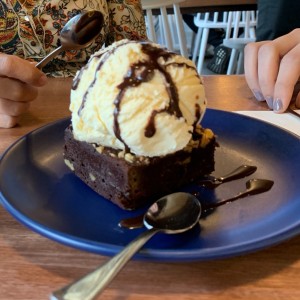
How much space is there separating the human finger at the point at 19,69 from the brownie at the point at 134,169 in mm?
243

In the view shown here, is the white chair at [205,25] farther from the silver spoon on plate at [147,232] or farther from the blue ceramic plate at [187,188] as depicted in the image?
the silver spoon on plate at [147,232]

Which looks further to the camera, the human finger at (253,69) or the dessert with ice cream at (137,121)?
the human finger at (253,69)

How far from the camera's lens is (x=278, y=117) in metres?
0.96

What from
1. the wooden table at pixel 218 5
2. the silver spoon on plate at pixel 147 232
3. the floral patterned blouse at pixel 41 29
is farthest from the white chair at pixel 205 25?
the silver spoon on plate at pixel 147 232

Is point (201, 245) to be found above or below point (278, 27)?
above

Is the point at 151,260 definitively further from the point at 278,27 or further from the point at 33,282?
the point at 278,27

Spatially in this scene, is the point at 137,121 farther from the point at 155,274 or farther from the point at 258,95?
the point at 258,95

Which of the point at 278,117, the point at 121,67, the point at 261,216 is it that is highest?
the point at 121,67

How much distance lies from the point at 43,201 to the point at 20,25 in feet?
2.68

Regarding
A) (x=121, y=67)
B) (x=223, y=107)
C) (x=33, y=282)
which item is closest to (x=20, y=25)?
(x=223, y=107)

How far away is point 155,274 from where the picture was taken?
1.57 feet

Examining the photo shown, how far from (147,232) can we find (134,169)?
14 cm

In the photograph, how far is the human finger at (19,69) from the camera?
89cm

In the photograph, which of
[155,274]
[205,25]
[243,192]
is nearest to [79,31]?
[243,192]
